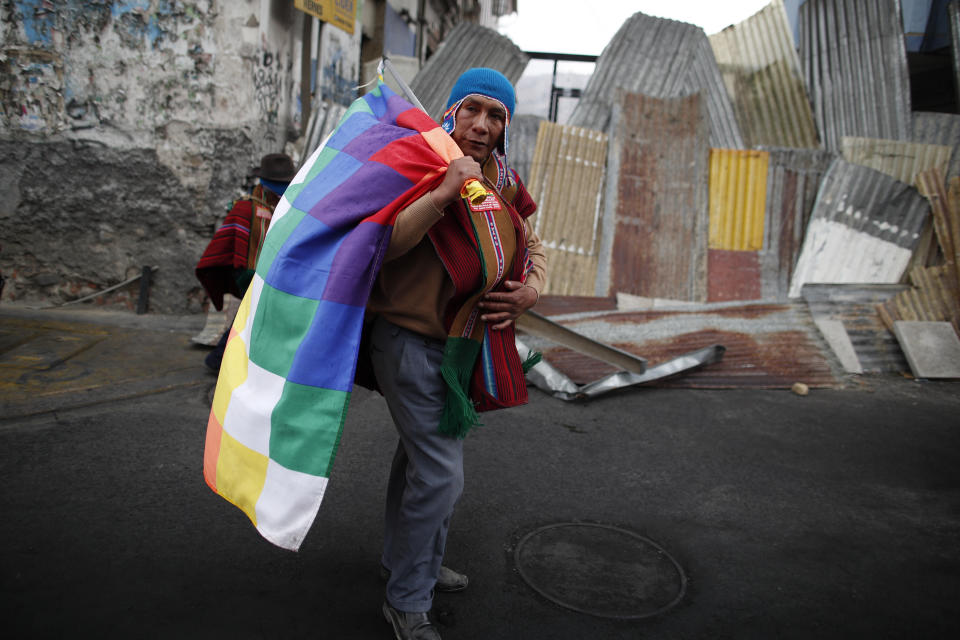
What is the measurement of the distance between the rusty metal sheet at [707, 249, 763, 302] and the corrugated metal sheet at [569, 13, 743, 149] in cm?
188

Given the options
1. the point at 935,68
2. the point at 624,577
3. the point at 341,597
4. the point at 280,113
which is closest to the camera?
the point at 341,597

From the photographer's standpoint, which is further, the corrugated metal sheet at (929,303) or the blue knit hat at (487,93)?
the corrugated metal sheet at (929,303)

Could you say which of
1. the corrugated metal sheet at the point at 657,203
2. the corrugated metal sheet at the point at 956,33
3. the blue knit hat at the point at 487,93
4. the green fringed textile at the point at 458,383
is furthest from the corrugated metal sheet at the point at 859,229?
the green fringed textile at the point at 458,383

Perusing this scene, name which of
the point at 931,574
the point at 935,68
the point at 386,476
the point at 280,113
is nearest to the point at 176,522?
the point at 386,476

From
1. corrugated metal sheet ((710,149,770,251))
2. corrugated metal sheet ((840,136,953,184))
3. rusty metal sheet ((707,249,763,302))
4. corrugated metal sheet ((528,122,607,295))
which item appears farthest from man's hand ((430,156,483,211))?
corrugated metal sheet ((840,136,953,184))

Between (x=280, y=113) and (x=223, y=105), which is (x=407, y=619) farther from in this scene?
(x=280, y=113)

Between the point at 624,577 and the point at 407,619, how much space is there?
985 mm

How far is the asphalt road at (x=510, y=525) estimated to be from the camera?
7.19 ft

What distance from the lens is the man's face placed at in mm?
2068

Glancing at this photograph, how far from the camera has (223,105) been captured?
23.0ft

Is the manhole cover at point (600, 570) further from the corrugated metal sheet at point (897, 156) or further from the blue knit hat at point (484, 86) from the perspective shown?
the corrugated metal sheet at point (897, 156)

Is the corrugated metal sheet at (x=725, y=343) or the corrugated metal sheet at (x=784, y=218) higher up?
the corrugated metal sheet at (x=784, y=218)

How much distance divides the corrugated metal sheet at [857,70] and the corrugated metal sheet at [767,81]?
0.23 metres

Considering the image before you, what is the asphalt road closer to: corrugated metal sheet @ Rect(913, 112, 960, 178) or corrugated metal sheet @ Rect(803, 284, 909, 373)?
corrugated metal sheet @ Rect(803, 284, 909, 373)
